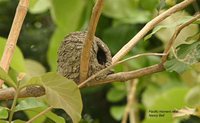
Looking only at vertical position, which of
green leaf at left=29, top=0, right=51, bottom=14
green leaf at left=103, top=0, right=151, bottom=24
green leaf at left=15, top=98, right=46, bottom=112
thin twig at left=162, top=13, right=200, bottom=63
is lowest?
green leaf at left=15, top=98, right=46, bottom=112

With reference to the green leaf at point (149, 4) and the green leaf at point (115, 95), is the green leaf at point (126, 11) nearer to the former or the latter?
the green leaf at point (149, 4)

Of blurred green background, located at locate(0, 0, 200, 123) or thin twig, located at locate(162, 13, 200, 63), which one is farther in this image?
blurred green background, located at locate(0, 0, 200, 123)

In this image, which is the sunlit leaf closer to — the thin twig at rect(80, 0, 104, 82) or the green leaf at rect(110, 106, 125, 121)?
the thin twig at rect(80, 0, 104, 82)

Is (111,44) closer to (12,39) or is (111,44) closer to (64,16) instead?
(64,16)

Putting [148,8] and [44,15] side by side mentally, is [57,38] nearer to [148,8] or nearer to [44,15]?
[148,8]

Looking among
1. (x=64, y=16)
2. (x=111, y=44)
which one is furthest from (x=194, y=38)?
(x=111, y=44)

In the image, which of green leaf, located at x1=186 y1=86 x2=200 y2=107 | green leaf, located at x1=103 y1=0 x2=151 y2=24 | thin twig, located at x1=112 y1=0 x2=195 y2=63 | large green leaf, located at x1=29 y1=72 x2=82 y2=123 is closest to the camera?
large green leaf, located at x1=29 y1=72 x2=82 y2=123

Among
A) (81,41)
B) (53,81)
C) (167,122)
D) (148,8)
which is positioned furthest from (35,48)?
(53,81)

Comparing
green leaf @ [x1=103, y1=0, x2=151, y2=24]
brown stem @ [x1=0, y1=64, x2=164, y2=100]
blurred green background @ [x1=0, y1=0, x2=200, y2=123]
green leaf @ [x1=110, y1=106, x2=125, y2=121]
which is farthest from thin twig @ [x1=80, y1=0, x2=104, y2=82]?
green leaf @ [x1=110, y1=106, x2=125, y2=121]
